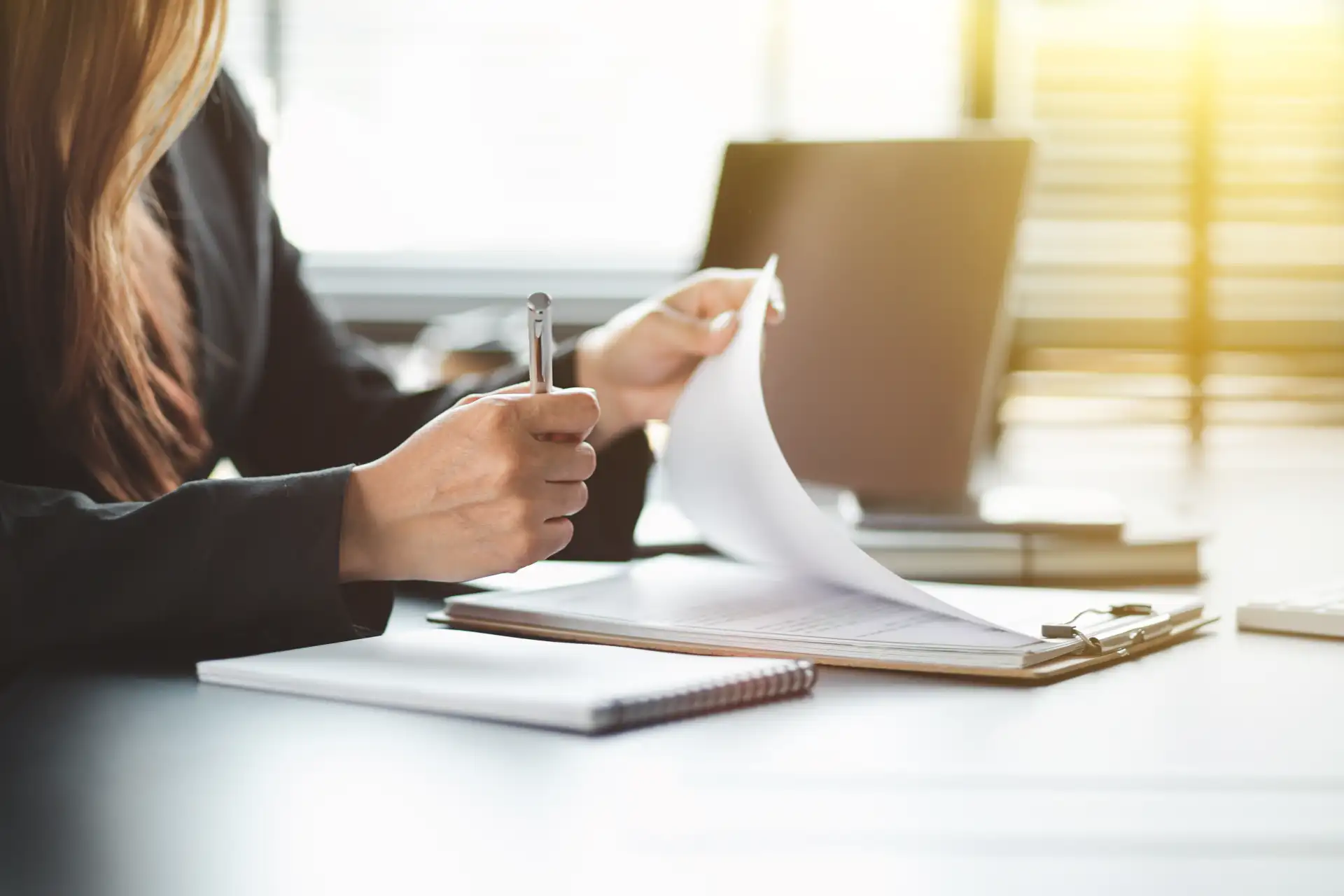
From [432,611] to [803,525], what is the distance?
0.25 metres

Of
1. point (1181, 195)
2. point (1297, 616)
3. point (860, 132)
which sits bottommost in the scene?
point (1297, 616)

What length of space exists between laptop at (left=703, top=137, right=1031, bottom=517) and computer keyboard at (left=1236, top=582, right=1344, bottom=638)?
33 cm

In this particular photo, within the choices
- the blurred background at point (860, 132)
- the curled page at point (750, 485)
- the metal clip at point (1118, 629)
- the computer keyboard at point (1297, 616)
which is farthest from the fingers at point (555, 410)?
the blurred background at point (860, 132)

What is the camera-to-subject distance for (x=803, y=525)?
0.75m

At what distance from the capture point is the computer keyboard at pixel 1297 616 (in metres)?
0.76

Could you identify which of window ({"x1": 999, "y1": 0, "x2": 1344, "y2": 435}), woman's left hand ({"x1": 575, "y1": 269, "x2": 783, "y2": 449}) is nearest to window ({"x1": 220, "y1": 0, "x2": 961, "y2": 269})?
window ({"x1": 999, "y1": 0, "x2": 1344, "y2": 435})

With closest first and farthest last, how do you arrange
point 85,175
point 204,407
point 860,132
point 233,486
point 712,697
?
point 712,697 < point 233,486 < point 85,175 < point 204,407 < point 860,132

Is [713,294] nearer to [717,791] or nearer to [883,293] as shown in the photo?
[883,293]

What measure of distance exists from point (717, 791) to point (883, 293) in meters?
0.75

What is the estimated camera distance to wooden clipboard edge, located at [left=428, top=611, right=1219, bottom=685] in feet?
2.09

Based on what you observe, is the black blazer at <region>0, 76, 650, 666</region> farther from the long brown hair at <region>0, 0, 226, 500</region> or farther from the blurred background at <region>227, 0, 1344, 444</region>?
the blurred background at <region>227, 0, 1344, 444</region>

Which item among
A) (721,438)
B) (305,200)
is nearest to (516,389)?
(721,438)

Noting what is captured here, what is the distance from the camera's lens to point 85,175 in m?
0.90

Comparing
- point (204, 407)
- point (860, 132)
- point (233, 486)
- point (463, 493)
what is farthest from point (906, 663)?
point (860, 132)
